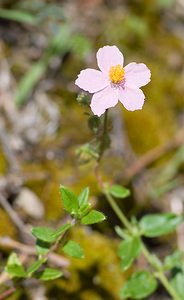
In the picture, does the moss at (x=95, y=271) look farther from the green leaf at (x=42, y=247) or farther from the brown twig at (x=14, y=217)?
the green leaf at (x=42, y=247)

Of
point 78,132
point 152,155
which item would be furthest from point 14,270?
point 152,155

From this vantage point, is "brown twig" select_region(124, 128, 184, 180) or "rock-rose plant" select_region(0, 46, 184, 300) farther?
"brown twig" select_region(124, 128, 184, 180)

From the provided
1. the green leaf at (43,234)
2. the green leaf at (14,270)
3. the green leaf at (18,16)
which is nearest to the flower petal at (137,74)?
the green leaf at (43,234)

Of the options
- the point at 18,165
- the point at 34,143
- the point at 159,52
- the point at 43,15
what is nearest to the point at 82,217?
the point at 18,165

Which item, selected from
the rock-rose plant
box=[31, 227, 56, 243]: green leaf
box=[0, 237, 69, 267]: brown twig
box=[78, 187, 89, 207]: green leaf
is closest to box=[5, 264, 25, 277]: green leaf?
the rock-rose plant

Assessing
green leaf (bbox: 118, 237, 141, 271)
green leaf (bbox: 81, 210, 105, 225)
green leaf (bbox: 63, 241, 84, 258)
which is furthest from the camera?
green leaf (bbox: 118, 237, 141, 271)

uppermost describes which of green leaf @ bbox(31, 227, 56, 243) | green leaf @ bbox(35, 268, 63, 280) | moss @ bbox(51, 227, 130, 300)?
green leaf @ bbox(31, 227, 56, 243)

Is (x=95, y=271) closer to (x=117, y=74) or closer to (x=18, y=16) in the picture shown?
(x=117, y=74)

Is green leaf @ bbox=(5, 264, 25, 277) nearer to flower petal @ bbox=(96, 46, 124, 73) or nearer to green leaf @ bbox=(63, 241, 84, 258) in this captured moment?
green leaf @ bbox=(63, 241, 84, 258)

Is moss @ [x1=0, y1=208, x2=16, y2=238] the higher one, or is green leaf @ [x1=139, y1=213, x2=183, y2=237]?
A: moss @ [x1=0, y1=208, x2=16, y2=238]
